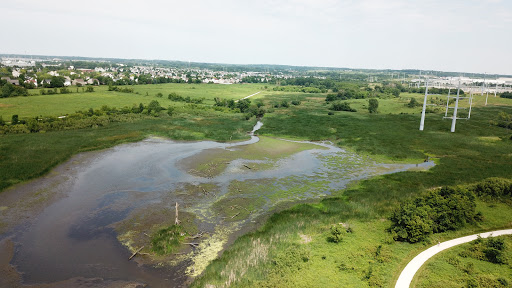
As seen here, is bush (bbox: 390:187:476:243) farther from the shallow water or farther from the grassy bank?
the grassy bank

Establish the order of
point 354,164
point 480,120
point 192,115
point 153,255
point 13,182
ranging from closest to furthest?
point 153,255 → point 13,182 → point 354,164 → point 480,120 → point 192,115

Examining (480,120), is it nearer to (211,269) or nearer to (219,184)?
(219,184)

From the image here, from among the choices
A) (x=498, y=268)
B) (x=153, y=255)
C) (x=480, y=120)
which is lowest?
(x=153, y=255)

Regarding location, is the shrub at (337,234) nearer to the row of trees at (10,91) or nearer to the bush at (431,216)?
the bush at (431,216)

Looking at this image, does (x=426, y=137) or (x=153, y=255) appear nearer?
(x=153, y=255)

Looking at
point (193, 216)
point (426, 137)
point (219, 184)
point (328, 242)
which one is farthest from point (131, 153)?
point (426, 137)

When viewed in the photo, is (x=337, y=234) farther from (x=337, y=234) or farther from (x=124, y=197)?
(x=124, y=197)
